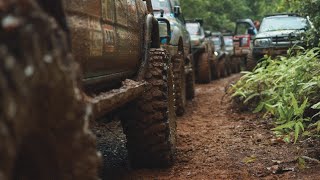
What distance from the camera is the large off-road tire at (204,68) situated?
13464mm

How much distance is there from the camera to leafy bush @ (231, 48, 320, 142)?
5.29 m

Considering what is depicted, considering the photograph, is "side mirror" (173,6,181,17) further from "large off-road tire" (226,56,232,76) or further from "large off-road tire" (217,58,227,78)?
"large off-road tire" (226,56,232,76)

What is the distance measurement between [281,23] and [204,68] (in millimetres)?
2285

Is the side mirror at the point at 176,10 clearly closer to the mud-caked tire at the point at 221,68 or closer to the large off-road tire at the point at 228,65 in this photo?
the mud-caked tire at the point at 221,68

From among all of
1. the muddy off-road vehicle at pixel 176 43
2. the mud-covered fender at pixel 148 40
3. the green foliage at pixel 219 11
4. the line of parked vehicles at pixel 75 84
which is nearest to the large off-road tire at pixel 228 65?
the green foliage at pixel 219 11

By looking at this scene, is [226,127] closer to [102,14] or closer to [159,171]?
[159,171]

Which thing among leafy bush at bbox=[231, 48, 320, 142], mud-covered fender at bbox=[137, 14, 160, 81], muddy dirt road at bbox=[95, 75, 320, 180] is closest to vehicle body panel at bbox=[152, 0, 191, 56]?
leafy bush at bbox=[231, 48, 320, 142]

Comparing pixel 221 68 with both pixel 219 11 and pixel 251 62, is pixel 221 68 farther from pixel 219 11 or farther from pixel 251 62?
pixel 219 11

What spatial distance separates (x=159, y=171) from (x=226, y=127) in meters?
2.52

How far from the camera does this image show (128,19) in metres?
3.82

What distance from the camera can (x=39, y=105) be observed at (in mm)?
1469

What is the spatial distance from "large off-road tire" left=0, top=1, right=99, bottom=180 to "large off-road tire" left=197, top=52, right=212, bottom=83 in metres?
11.7

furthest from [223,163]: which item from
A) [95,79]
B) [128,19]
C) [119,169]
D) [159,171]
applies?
[95,79]

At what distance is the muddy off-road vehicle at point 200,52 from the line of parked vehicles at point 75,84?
27.2 ft
